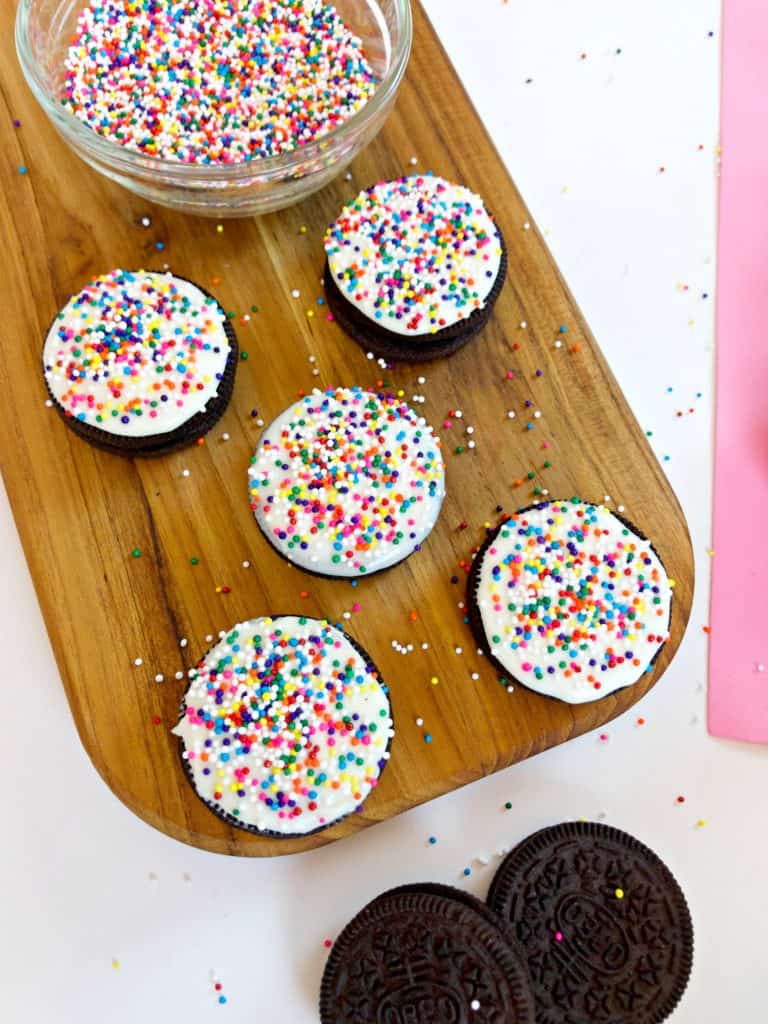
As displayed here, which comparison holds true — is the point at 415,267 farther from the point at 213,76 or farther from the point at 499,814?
the point at 499,814

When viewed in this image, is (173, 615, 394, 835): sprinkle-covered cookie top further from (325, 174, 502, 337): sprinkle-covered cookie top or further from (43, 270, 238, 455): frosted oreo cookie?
(325, 174, 502, 337): sprinkle-covered cookie top

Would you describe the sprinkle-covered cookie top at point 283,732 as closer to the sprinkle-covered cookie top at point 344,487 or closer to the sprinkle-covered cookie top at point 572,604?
the sprinkle-covered cookie top at point 344,487

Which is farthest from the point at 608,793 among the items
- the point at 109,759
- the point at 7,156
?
the point at 7,156

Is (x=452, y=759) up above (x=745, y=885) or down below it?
above

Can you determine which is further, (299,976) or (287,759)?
(299,976)

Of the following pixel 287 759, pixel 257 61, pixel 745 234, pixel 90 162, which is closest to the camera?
pixel 287 759

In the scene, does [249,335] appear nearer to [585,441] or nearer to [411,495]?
[411,495]

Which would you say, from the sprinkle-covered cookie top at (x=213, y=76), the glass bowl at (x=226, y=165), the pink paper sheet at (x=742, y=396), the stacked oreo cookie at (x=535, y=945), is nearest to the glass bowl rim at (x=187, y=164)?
the glass bowl at (x=226, y=165)

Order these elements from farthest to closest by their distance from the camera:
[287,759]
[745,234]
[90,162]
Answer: [745,234]
[90,162]
[287,759]
